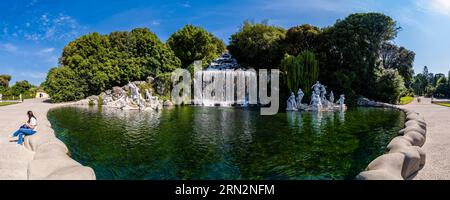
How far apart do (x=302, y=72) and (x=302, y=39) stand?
26.6 ft

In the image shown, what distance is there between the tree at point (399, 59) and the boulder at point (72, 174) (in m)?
60.4

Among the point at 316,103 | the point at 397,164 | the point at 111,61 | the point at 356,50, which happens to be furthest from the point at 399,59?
the point at 397,164

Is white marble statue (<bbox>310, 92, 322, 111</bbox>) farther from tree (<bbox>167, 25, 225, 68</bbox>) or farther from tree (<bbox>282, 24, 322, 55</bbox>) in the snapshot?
tree (<bbox>167, 25, 225, 68</bbox>)

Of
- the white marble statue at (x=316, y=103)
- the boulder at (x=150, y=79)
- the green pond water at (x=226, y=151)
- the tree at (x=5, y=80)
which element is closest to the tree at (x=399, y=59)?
the white marble statue at (x=316, y=103)

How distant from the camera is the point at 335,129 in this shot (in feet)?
63.3

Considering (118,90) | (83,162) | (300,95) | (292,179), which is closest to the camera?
(292,179)

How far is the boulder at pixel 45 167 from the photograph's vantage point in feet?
26.6

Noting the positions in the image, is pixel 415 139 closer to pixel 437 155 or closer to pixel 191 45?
pixel 437 155

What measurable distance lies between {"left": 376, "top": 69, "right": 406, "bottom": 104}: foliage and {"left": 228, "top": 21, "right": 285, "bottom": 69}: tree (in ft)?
48.2

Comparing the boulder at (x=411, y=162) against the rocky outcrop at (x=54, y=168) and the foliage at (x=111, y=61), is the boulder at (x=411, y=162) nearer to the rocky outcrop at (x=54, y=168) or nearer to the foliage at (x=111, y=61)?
the rocky outcrop at (x=54, y=168)

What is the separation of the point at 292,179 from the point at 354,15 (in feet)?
139

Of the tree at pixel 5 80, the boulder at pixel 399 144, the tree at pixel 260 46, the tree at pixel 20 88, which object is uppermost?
the tree at pixel 260 46
